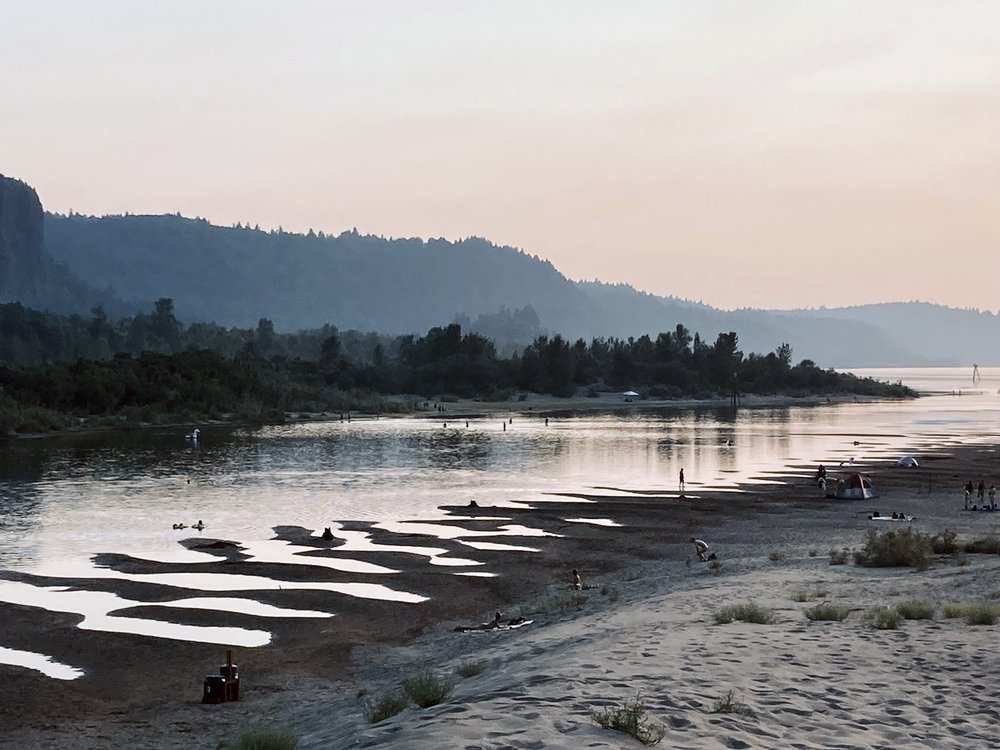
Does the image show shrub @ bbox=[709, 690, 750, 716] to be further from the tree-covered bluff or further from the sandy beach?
the tree-covered bluff

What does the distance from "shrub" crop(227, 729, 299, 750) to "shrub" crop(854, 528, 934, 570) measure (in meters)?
17.6

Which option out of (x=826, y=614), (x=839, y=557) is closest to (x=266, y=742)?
(x=826, y=614)

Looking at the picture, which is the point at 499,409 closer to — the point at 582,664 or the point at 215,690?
the point at 215,690

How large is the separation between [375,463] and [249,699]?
50.2 m

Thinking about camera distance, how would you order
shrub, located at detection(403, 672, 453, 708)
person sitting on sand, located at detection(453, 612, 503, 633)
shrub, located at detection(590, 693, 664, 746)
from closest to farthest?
1. shrub, located at detection(590, 693, 664, 746)
2. shrub, located at detection(403, 672, 453, 708)
3. person sitting on sand, located at detection(453, 612, 503, 633)

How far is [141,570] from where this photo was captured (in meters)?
30.0

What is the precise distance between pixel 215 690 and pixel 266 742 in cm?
530

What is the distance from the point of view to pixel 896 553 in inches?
1017

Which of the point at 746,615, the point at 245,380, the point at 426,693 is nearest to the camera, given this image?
the point at 426,693

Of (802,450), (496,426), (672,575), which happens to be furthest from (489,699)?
(496,426)

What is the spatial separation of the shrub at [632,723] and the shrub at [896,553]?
16.6 m

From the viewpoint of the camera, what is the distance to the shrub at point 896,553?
84.5 feet

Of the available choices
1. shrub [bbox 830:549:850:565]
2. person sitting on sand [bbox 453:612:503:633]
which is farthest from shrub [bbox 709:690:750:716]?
shrub [bbox 830:549:850:565]

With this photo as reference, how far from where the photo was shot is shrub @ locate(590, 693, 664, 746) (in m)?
10.4
